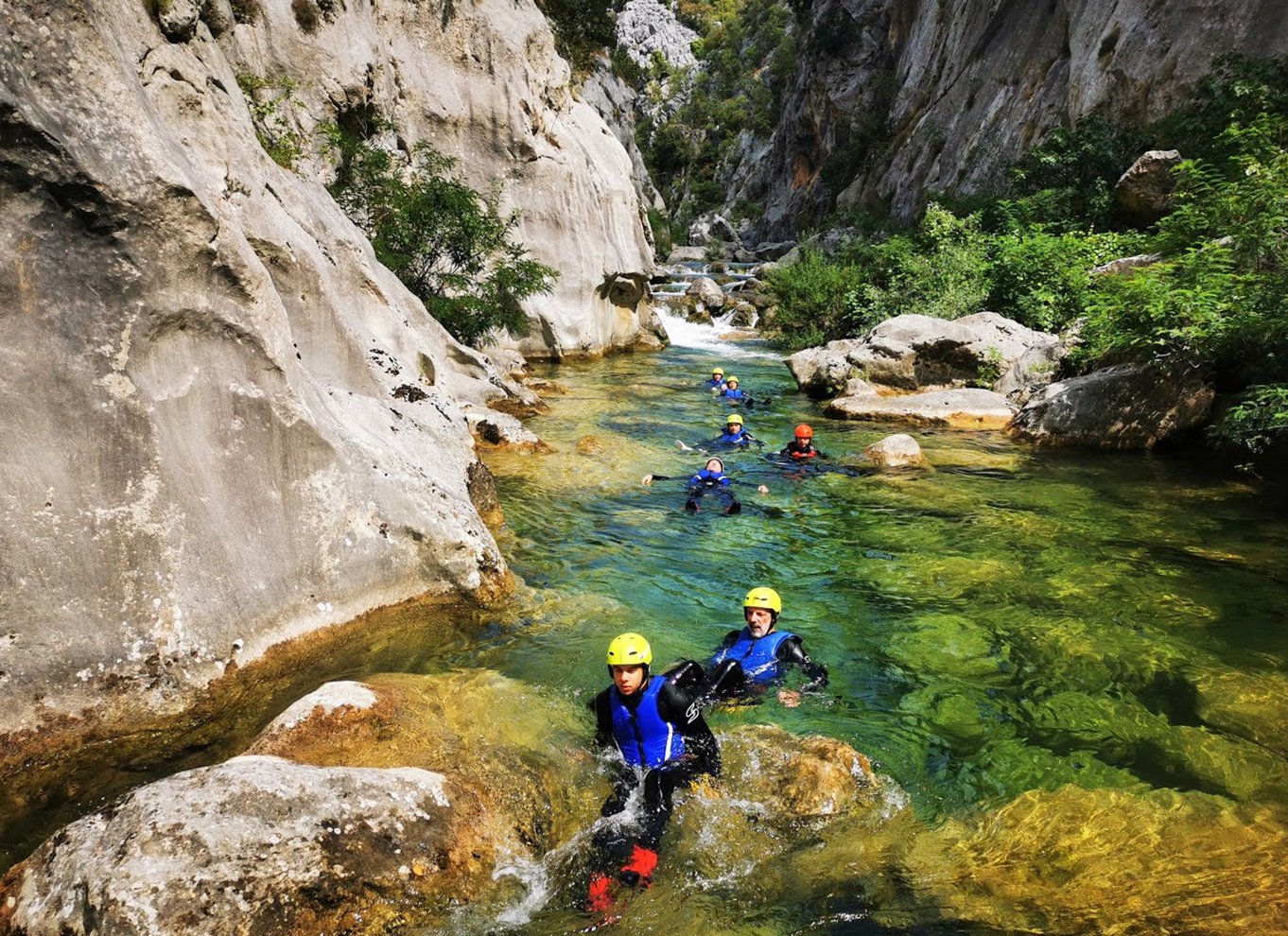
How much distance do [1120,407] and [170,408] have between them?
15496mm

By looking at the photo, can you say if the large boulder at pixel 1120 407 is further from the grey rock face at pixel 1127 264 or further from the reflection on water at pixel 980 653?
the grey rock face at pixel 1127 264

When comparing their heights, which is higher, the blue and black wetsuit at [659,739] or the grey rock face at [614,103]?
the grey rock face at [614,103]

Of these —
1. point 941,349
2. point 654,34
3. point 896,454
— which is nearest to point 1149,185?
point 941,349

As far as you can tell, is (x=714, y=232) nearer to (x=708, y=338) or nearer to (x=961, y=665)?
(x=708, y=338)

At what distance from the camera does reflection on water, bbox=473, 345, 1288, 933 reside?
4.47 m

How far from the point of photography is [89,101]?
17.7ft

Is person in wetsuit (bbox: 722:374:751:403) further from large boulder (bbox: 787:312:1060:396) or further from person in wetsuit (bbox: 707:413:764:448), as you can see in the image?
person in wetsuit (bbox: 707:413:764:448)

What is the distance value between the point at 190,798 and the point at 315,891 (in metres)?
0.82

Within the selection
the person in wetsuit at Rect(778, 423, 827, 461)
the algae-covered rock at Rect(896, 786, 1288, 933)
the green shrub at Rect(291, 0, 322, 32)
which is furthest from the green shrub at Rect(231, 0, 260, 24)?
the algae-covered rock at Rect(896, 786, 1288, 933)

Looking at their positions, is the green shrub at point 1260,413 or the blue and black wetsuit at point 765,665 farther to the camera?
the green shrub at point 1260,413

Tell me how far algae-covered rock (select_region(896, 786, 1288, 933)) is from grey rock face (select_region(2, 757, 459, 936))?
3.12m

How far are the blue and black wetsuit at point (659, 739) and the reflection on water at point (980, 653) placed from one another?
0.43 m

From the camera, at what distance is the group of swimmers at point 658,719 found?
15.5 feet

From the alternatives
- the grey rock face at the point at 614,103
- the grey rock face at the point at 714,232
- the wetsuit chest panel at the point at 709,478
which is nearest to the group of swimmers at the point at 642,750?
the wetsuit chest panel at the point at 709,478
